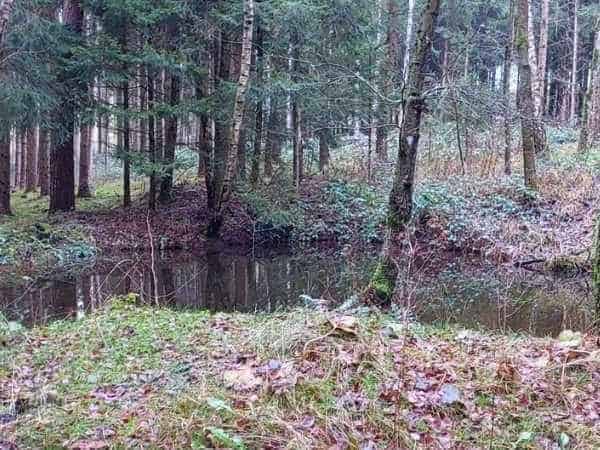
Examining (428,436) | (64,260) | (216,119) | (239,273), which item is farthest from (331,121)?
(428,436)

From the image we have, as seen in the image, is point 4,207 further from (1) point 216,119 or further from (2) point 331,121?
(2) point 331,121

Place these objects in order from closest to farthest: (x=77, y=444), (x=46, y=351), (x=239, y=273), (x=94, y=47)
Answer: (x=77, y=444), (x=46, y=351), (x=239, y=273), (x=94, y=47)

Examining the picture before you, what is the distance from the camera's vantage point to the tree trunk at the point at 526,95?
13297 mm

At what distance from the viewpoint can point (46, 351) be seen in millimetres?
4914

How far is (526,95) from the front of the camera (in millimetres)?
13961

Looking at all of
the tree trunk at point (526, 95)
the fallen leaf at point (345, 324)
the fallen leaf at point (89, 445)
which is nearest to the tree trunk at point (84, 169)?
the tree trunk at point (526, 95)

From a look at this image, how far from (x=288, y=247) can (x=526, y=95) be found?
7.19 metres

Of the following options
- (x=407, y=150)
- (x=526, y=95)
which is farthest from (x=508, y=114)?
(x=407, y=150)

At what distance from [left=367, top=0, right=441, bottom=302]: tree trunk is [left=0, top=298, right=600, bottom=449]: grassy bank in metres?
1.50

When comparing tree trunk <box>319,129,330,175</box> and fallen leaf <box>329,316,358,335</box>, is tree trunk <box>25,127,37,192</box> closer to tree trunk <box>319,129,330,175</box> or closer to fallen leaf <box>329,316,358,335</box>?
tree trunk <box>319,129,330,175</box>

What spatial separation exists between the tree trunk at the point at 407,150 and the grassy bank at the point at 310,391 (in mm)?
1497

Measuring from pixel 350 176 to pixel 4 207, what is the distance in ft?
32.0

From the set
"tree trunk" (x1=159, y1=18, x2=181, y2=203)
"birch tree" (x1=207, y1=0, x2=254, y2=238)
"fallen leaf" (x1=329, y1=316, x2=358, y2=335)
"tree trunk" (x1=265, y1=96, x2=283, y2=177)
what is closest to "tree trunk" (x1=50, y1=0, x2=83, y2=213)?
"tree trunk" (x1=159, y1=18, x2=181, y2=203)

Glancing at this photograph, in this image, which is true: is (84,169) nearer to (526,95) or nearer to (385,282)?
(526,95)
